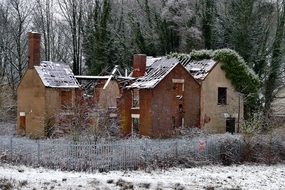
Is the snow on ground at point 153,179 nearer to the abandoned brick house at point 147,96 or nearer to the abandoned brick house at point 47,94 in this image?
the abandoned brick house at point 147,96

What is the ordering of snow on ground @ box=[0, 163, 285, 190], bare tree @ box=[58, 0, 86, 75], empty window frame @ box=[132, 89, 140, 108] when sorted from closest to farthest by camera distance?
snow on ground @ box=[0, 163, 285, 190], empty window frame @ box=[132, 89, 140, 108], bare tree @ box=[58, 0, 86, 75]

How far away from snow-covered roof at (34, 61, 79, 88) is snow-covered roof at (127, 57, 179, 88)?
20.3 ft

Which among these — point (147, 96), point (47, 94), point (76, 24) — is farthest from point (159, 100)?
point (76, 24)

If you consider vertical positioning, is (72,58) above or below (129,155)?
above

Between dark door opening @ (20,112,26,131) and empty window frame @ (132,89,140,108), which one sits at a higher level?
empty window frame @ (132,89,140,108)

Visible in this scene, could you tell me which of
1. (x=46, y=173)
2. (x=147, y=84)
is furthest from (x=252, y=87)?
(x=46, y=173)

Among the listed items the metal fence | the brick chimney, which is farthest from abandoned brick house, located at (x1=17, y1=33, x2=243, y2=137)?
the metal fence

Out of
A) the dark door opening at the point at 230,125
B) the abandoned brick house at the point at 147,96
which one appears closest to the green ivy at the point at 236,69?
the abandoned brick house at the point at 147,96

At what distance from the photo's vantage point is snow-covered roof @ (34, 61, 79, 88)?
43.4 metres

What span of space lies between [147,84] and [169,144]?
10898 millimetres

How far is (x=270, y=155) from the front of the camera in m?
32.8

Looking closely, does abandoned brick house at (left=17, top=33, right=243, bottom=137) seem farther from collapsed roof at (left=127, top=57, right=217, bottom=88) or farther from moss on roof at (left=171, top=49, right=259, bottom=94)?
moss on roof at (left=171, top=49, right=259, bottom=94)

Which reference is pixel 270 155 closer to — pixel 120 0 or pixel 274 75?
pixel 274 75

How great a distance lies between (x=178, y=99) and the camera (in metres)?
41.1
